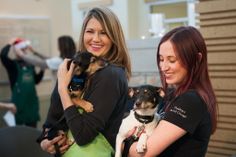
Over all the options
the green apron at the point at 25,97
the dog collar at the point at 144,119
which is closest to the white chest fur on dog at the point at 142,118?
the dog collar at the point at 144,119

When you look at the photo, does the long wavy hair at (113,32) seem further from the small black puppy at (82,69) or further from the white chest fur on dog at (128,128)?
the white chest fur on dog at (128,128)

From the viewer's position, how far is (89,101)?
1.46m

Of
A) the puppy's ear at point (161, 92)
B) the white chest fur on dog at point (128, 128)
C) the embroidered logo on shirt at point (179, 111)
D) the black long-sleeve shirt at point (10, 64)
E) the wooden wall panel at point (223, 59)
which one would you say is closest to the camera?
the embroidered logo on shirt at point (179, 111)

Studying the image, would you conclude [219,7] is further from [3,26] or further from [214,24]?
[3,26]

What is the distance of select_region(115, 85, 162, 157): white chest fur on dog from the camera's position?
4.52 ft

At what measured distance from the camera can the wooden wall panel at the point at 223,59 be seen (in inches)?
88.9

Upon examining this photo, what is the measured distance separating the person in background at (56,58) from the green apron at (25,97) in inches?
4.3

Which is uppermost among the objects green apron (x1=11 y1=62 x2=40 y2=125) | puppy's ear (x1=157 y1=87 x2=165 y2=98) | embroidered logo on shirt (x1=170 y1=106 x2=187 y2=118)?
puppy's ear (x1=157 y1=87 x2=165 y2=98)

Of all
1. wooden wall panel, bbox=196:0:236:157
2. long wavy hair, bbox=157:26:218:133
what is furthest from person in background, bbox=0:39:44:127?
long wavy hair, bbox=157:26:218:133

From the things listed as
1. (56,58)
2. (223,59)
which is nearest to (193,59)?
(223,59)

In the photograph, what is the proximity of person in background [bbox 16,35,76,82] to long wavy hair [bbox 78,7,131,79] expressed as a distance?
2.25 m

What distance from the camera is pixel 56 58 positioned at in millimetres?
4066

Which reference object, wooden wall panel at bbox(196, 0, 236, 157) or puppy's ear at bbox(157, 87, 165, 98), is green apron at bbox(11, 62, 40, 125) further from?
puppy's ear at bbox(157, 87, 165, 98)

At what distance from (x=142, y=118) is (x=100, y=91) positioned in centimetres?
22
